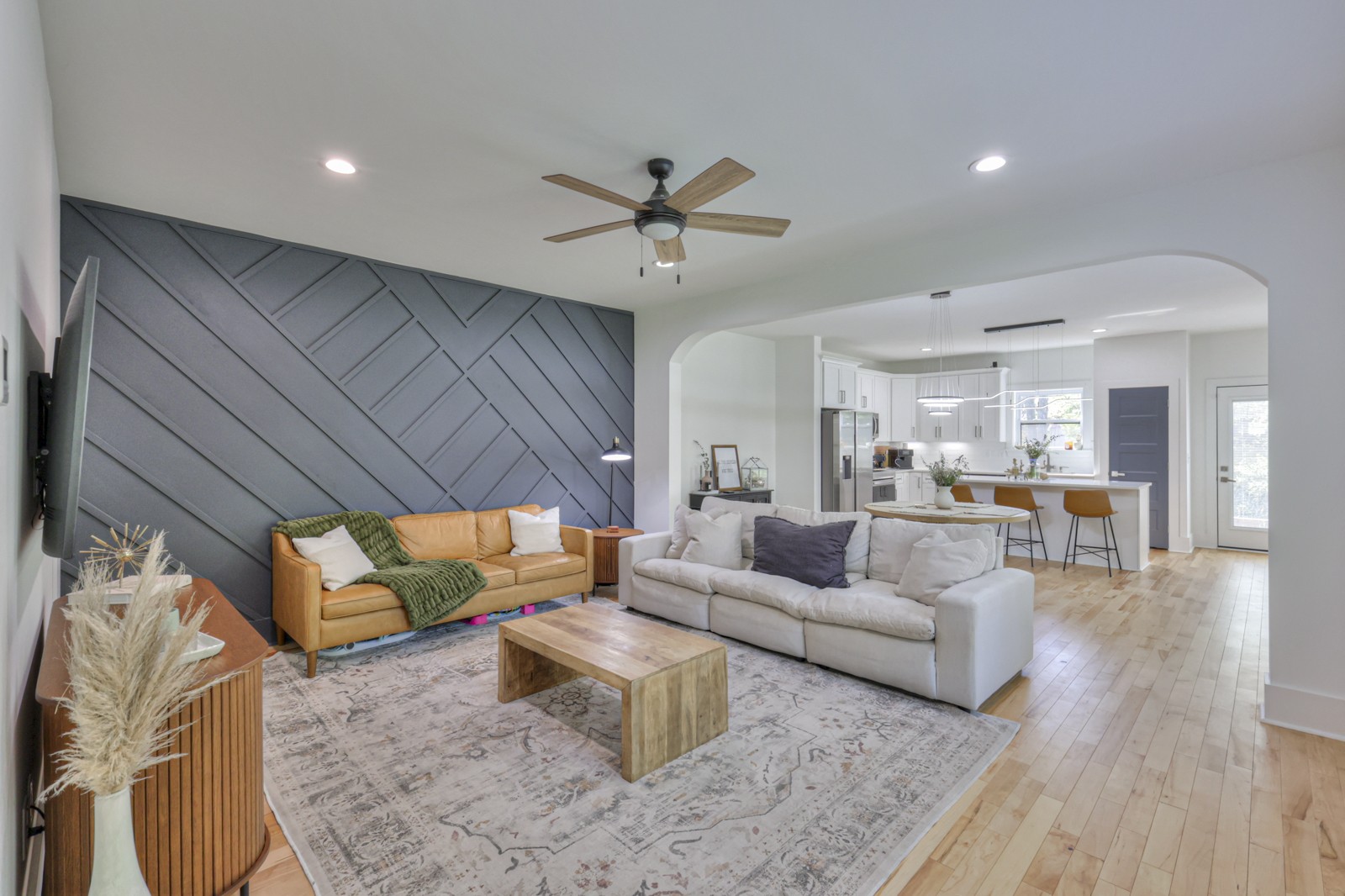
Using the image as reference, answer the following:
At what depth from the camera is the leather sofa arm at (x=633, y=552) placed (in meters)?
4.69

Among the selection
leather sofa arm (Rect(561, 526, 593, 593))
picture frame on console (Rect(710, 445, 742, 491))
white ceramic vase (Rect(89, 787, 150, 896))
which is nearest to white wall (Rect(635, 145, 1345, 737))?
leather sofa arm (Rect(561, 526, 593, 593))

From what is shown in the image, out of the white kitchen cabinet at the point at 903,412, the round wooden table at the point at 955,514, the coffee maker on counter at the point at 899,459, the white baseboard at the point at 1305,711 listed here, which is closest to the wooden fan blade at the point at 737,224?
the round wooden table at the point at 955,514

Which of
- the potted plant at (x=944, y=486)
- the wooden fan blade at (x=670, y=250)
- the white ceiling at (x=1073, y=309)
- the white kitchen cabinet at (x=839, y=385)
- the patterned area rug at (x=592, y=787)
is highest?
the white ceiling at (x=1073, y=309)

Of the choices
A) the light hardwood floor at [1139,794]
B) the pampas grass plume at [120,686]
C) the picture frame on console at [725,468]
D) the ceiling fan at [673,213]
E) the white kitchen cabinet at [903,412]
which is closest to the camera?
the pampas grass plume at [120,686]

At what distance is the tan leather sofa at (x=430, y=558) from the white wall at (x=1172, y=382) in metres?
6.98

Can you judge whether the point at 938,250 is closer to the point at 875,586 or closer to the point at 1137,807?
the point at 875,586

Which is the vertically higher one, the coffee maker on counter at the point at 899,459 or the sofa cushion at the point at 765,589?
the coffee maker on counter at the point at 899,459

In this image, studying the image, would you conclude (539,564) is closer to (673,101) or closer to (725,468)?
(725,468)

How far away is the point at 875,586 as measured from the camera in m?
3.71

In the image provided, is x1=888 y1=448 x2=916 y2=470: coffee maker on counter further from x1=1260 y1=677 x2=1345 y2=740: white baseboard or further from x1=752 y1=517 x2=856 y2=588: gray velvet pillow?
x1=1260 y1=677 x2=1345 y2=740: white baseboard

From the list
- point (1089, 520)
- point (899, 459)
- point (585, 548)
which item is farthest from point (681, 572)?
point (899, 459)

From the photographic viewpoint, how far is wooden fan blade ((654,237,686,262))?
311 cm

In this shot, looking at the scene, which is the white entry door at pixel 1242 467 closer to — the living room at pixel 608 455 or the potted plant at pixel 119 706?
the living room at pixel 608 455

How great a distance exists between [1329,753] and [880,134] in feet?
10.8
